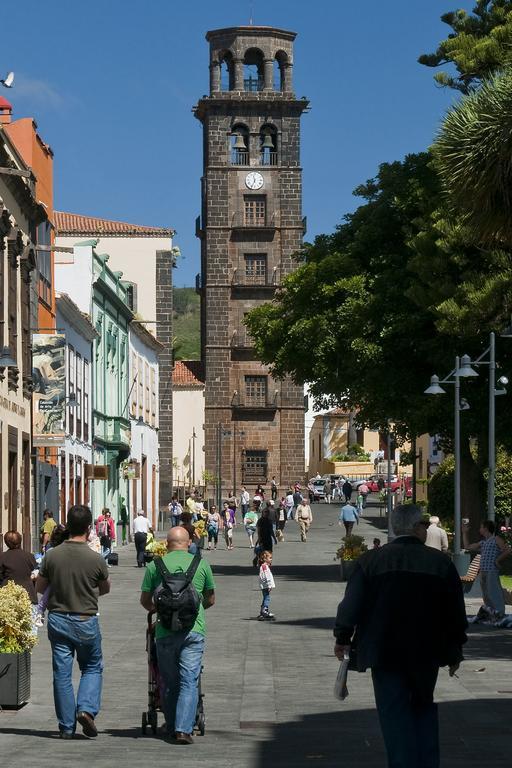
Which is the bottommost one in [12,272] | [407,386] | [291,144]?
[407,386]

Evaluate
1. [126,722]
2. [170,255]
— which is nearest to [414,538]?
[126,722]

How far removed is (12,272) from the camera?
36.6 metres

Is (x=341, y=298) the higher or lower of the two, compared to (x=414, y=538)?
higher

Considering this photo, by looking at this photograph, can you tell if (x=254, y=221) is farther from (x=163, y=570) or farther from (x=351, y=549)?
(x=163, y=570)

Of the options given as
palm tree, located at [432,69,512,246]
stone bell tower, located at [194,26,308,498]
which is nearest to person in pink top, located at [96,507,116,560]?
palm tree, located at [432,69,512,246]

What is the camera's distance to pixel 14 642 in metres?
13.7

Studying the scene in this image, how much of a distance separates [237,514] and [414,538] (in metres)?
76.3

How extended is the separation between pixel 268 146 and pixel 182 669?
288ft

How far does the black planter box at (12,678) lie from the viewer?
13.6 meters

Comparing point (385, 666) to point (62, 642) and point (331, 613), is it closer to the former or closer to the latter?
point (62, 642)

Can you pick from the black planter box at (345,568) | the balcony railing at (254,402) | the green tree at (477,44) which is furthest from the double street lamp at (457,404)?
the balcony railing at (254,402)

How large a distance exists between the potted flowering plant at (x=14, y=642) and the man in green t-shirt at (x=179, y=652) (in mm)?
2157

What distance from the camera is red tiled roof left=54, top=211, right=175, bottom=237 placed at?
74875 mm

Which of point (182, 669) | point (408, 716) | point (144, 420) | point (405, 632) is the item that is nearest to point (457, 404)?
point (182, 669)
